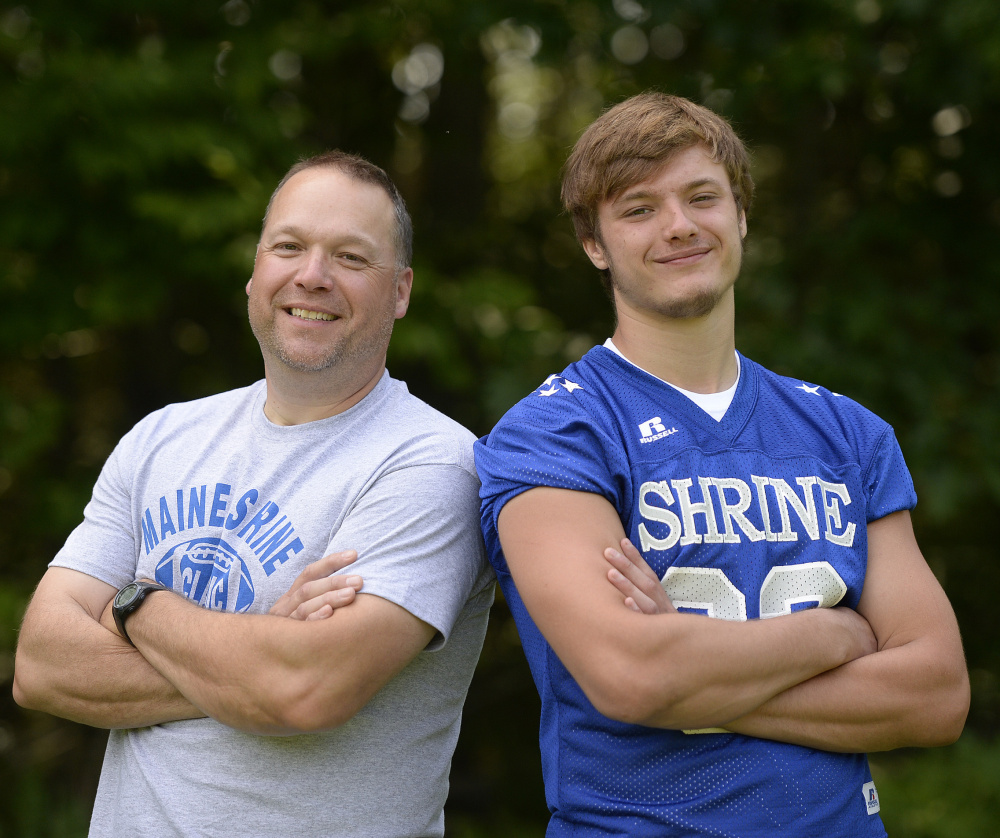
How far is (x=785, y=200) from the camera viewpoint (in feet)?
17.6

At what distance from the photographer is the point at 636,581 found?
72.6 inches

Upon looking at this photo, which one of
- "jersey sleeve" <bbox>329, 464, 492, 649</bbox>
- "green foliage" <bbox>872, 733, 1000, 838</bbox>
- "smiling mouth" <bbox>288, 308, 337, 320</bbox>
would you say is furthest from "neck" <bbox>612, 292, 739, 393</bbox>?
"green foliage" <bbox>872, 733, 1000, 838</bbox>

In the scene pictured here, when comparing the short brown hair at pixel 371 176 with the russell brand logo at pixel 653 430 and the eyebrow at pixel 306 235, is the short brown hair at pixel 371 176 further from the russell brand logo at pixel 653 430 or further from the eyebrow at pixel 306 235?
the russell brand logo at pixel 653 430

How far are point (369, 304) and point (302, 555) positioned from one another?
61 cm

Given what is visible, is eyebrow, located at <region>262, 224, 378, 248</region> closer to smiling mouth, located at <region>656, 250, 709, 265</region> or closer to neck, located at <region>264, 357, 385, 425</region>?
neck, located at <region>264, 357, 385, 425</region>

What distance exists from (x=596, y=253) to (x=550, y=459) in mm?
619

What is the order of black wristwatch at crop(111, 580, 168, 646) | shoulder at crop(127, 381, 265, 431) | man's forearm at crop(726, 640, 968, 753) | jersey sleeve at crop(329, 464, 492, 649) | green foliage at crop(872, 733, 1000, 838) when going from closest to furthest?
man's forearm at crop(726, 640, 968, 753) → jersey sleeve at crop(329, 464, 492, 649) → black wristwatch at crop(111, 580, 168, 646) → shoulder at crop(127, 381, 265, 431) → green foliage at crop(872, 733, 1000, 838)

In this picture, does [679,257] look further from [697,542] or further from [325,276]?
[325,276]

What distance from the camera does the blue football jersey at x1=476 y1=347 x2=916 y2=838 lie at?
6.16 feet

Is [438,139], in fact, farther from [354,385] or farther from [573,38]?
[354,385]

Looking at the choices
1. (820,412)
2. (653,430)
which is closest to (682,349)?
(653,430)

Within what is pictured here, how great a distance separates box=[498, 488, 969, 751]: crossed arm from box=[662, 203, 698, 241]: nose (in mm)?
612

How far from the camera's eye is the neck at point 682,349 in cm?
219

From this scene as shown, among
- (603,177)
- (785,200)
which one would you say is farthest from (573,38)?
(603,177)
